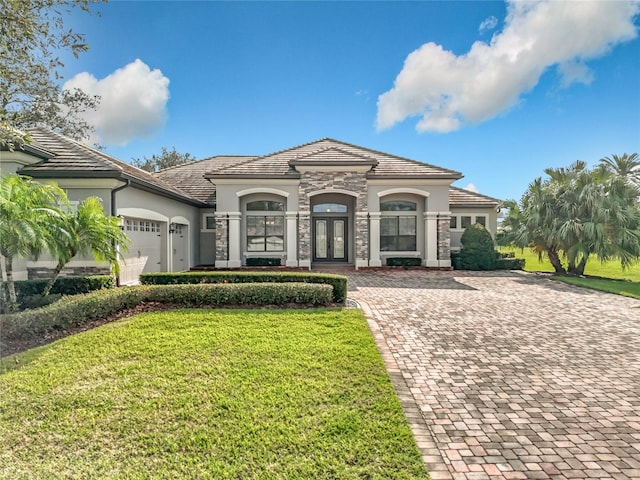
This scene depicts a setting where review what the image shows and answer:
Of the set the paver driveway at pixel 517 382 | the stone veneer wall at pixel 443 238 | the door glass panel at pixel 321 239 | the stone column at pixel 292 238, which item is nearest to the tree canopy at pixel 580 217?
the stone veneer wall at pixel 443 238

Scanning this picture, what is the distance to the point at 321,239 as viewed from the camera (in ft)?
60.3

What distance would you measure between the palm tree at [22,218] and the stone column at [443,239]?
1555 cm

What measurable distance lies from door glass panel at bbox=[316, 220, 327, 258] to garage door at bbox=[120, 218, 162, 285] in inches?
321

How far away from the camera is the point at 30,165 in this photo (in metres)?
10.0

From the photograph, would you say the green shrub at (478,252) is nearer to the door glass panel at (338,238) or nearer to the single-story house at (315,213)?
the single-story house at (315,213)

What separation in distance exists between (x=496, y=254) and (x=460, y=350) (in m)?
14.2

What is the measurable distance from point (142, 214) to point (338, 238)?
1010 centimetres

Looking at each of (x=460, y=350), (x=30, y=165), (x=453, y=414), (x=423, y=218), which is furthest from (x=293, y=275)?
(x=423, y=218)

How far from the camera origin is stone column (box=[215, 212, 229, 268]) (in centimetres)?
1639

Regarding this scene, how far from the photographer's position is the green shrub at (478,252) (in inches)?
658

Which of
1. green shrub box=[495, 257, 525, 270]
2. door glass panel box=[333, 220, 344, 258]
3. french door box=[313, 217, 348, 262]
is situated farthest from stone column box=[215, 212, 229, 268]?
green shrub box=[495, 257, 525, 270]

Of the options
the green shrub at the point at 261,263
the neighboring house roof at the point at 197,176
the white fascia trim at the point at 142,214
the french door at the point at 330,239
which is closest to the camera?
the white fascia trim at the point at 142,214

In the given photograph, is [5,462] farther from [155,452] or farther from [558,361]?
[558,361]

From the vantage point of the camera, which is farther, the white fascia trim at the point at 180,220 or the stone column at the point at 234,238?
the stone column at the point at 234,238
